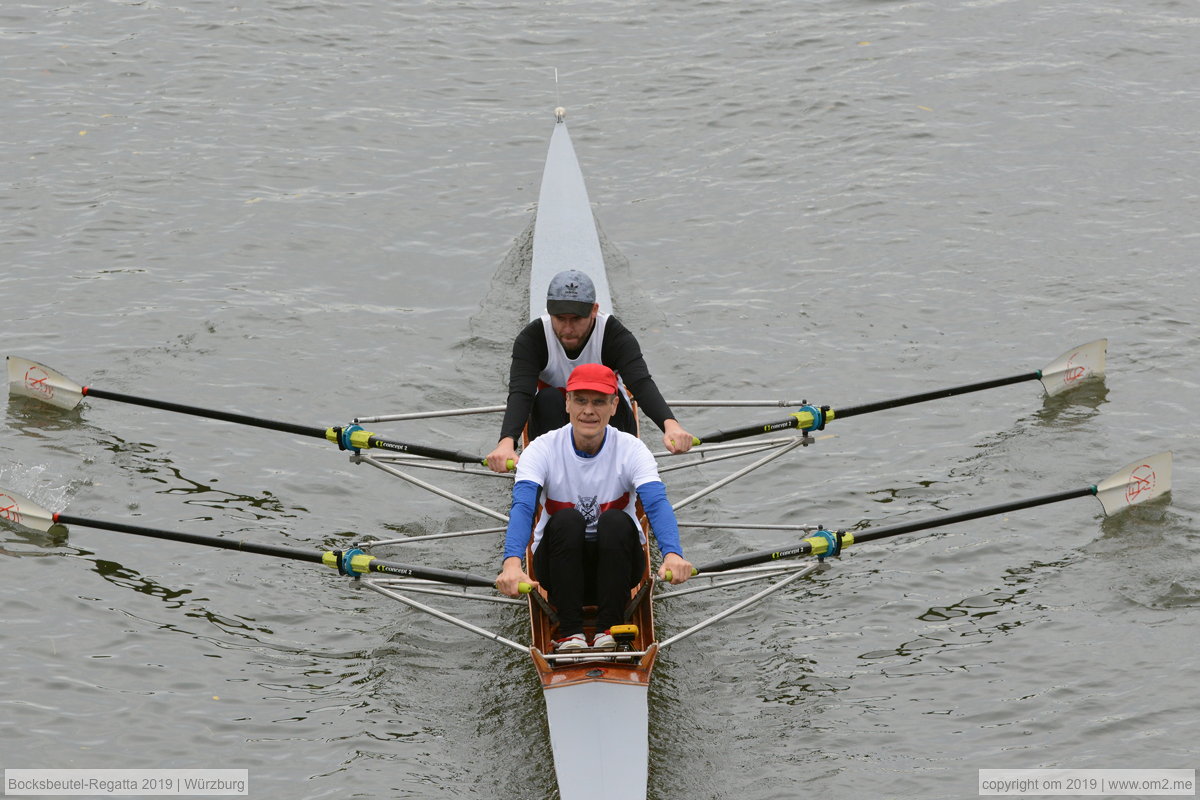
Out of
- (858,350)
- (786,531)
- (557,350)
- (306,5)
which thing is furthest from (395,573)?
(306,5)

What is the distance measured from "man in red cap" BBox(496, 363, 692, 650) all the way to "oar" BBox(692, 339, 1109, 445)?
1193 millimetres

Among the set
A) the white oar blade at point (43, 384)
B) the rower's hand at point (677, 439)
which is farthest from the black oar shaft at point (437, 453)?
the white oar blade at point (43, 384)

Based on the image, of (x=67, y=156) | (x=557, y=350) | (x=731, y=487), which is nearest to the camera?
(x=557, y=350)

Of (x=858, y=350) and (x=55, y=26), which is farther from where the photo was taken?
(x=55, y=26)

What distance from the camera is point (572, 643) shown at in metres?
7.32

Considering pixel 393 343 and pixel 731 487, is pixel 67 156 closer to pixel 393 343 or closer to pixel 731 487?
pixel 393 343

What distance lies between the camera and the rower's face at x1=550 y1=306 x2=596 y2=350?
8.56 m

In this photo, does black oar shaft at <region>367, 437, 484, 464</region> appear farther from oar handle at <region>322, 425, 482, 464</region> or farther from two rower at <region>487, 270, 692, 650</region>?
two rower at <region>487, 270, 692, 650</region>

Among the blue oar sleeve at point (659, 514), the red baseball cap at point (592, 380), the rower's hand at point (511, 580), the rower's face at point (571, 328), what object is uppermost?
the rower's face at point (571, 328)

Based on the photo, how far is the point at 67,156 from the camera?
16047 millimetres

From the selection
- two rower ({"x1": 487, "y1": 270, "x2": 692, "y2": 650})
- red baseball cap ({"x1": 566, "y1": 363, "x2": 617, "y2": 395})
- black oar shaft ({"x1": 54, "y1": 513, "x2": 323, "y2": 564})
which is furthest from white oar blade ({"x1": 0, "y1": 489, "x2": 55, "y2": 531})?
red baseball cap ({"x1": 566, "y1": 363, "x2": 617, "y2": 395})

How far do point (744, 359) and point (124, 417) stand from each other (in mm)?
5855

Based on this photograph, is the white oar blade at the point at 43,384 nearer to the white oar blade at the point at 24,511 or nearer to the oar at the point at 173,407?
the oar at the point at 173,407

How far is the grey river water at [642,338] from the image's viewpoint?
791 centimetres
